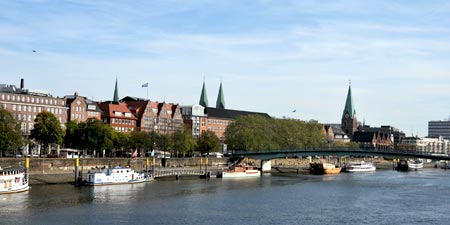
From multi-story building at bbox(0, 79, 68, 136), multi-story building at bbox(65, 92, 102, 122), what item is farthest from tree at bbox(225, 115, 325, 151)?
multi-story building at bbox(0, 79, 68, 136)

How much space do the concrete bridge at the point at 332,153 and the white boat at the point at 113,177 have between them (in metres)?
40.1

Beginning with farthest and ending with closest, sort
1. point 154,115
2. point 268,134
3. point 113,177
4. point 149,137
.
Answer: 1. point 154,115
2. point 268,134
3. point 149,137
4. point 113,177

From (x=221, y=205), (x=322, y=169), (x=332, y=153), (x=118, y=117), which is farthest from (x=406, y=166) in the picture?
(x=221, y=205)

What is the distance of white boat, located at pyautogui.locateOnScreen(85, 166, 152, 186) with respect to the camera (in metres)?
85.7

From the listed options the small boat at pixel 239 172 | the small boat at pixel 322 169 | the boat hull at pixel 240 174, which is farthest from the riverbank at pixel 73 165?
the boat hull at pixel 240 174

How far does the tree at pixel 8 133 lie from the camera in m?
90.5

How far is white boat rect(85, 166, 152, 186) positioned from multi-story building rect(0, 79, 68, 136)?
38347 millimetres

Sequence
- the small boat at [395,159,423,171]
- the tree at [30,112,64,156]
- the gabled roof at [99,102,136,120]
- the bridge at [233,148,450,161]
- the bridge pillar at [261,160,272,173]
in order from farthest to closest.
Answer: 1. the small boat at [395,159,423,171]
2. the gabled roof at [99,102,136,120]
3. the bridge pillar at [261,160,272,173]
4. the bridge at [233,148,450,161]
5. the tree at [30,112,64,156]

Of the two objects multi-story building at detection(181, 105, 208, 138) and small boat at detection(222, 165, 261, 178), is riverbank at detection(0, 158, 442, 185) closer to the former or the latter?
small boat at detection(222, 165, 261, 178)

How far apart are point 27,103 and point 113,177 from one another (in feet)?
153

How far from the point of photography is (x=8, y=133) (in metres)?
91.0

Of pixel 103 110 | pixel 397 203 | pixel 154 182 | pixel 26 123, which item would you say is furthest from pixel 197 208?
pixel 103 110

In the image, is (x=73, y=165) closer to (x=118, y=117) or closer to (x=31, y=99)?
(x=31, y=99)

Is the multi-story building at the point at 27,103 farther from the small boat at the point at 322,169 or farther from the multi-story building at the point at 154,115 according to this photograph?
the small boat at the point at 322,169
